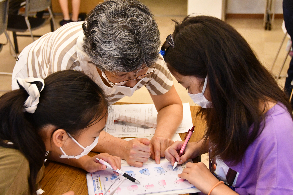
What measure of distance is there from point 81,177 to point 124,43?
0.47 metres

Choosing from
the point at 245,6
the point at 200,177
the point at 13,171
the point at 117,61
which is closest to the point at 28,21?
the point at 117,61

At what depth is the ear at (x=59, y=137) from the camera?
933mm

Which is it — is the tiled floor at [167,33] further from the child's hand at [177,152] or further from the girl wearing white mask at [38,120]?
the girl wearing white mask at [38,120]

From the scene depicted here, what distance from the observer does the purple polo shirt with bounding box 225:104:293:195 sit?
85 centimetres

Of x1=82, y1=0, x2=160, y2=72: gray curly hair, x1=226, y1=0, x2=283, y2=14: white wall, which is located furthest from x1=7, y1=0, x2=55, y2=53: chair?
x1=226, y1=0, x2=283, y2=14: white wall

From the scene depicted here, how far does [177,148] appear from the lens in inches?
46.8

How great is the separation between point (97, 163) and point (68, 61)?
0.38 meters

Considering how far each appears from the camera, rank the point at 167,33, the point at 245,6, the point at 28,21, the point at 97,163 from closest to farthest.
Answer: the point at 97,163
the point at 28,21
the point at 167,33
the point at 245,6

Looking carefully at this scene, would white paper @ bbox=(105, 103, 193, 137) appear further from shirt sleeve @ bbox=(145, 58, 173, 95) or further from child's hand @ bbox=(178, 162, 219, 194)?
child's hand @ bbox=(178, 162, 219, 194)

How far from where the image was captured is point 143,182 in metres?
1.05

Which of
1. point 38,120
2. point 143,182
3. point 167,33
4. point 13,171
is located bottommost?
point 167,33

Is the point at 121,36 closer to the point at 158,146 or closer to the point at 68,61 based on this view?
the point at 68,61

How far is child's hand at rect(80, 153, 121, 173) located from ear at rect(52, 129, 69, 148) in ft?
0.49

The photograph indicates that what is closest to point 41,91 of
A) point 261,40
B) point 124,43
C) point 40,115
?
point 40,115
